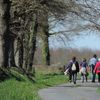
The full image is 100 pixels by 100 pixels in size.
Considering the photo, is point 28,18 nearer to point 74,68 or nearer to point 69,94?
point 74,68

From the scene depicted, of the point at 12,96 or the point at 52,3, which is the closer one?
the point at 12,96

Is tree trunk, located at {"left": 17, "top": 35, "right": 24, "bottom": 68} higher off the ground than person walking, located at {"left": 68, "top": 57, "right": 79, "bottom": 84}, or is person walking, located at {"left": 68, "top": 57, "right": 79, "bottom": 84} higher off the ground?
tree trunk, located at {"left": 17, "top": 35, "right": 24, "bottom": 68}

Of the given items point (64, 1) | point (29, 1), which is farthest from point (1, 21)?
point (64, 1)

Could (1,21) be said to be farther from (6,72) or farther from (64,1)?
(64,1)

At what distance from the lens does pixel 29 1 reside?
33.9 meters

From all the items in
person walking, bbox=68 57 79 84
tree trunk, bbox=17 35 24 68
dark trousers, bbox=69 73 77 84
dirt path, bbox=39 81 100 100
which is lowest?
dirt path, bbox=39 81 100 100

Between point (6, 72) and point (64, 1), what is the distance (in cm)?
1025

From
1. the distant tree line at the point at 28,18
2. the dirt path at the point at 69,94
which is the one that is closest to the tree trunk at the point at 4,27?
the distant tree line at the point at 28,18

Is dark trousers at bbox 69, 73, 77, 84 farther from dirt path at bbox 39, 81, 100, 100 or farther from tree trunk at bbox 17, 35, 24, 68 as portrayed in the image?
tree trunk at bbox 17, 35, 24, 68

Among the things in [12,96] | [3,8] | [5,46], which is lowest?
[12,96]

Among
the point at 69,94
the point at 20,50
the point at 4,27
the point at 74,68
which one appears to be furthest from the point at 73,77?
the point at 20,50

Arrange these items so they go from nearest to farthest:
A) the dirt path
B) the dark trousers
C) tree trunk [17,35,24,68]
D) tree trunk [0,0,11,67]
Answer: the dirt path, tree trunk [0,0,11,67], the dark trousers, tree trunk [17,35,24,68]

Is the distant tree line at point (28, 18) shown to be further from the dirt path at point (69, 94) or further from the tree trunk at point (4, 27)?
the dirt path at point (69, 94)

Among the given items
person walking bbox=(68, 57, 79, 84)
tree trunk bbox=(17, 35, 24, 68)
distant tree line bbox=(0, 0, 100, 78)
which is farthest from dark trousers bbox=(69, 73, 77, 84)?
tree trunk bbox=(17, 35, 24, 68)
